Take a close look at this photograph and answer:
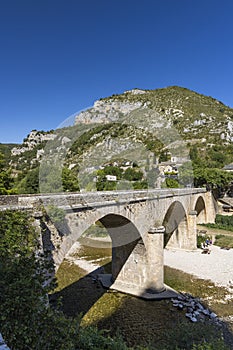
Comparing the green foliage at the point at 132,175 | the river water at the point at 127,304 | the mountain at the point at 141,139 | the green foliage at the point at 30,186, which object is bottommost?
the river water at the point at 127,304

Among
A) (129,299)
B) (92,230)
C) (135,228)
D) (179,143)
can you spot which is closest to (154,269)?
(129,299)

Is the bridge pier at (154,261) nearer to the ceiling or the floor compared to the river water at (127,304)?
nearer to the ceiling

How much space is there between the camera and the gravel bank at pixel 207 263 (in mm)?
16328

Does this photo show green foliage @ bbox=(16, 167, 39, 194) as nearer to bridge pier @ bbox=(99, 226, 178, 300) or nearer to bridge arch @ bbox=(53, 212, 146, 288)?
bridge arch @ bbox=(53, 212, 146, 288)

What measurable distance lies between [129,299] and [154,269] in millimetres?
2059

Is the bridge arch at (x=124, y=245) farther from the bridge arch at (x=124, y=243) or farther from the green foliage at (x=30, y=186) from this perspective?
the green foliage at (x=30, y=186)

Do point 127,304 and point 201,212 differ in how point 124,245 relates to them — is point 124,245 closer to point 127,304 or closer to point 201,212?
point 127,304

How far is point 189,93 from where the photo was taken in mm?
105000

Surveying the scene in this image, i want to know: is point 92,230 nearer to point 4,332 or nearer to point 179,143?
point 4,332

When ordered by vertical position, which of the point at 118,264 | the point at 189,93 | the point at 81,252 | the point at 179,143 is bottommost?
the point at 81,252

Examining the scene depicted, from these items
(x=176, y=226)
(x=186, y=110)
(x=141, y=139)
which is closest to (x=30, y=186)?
(x=176, y=226)

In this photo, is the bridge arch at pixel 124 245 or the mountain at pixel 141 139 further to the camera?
the mountain at pixel 141 139

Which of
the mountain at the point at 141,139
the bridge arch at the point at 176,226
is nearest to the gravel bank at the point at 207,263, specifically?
the bridge arch at the point at 176,226

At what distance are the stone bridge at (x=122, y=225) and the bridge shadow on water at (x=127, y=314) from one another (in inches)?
33.2
